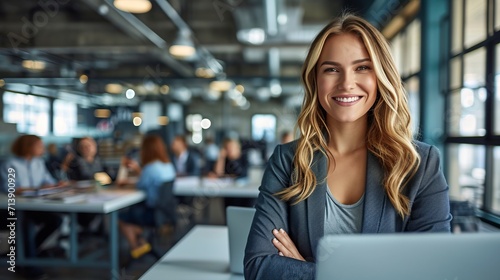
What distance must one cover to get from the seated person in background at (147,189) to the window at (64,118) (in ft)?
2.81

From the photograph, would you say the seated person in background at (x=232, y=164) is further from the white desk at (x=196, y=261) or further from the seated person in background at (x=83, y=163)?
the white desk at (x=196, y=261)

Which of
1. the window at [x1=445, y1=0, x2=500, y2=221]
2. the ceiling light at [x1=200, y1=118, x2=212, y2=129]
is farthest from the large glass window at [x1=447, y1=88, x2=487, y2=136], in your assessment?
the ceiling light at [x1=200, y1=118, x2=212, y2=129]

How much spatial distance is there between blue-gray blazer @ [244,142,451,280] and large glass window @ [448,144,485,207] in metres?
2.62

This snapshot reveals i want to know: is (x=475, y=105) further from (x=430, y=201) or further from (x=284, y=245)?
(x=284, y=245)

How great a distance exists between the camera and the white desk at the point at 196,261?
1736mm

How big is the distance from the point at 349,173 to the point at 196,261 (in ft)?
3.12

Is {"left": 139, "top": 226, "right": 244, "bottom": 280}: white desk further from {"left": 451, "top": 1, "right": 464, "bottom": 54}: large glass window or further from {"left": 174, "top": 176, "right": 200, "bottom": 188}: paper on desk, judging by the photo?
{"left": 451, "top": 1, "right": 464, "bottom": 54}: large glass window

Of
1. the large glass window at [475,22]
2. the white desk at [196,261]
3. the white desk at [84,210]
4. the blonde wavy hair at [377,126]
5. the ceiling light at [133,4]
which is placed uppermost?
the ceiling light at [133,4]

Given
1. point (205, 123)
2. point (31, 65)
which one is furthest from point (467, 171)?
point (205, 123)

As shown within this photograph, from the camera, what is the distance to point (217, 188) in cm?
523

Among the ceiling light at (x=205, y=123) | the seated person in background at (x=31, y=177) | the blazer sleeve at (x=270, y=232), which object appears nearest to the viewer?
the blazer sleeve at (x=270, y=232)

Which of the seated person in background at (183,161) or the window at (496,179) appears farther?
the seated person in background at (183,161)

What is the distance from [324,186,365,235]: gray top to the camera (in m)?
1.24

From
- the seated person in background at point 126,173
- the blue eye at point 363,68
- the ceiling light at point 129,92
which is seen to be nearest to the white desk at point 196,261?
the blue eye at point 363,68
